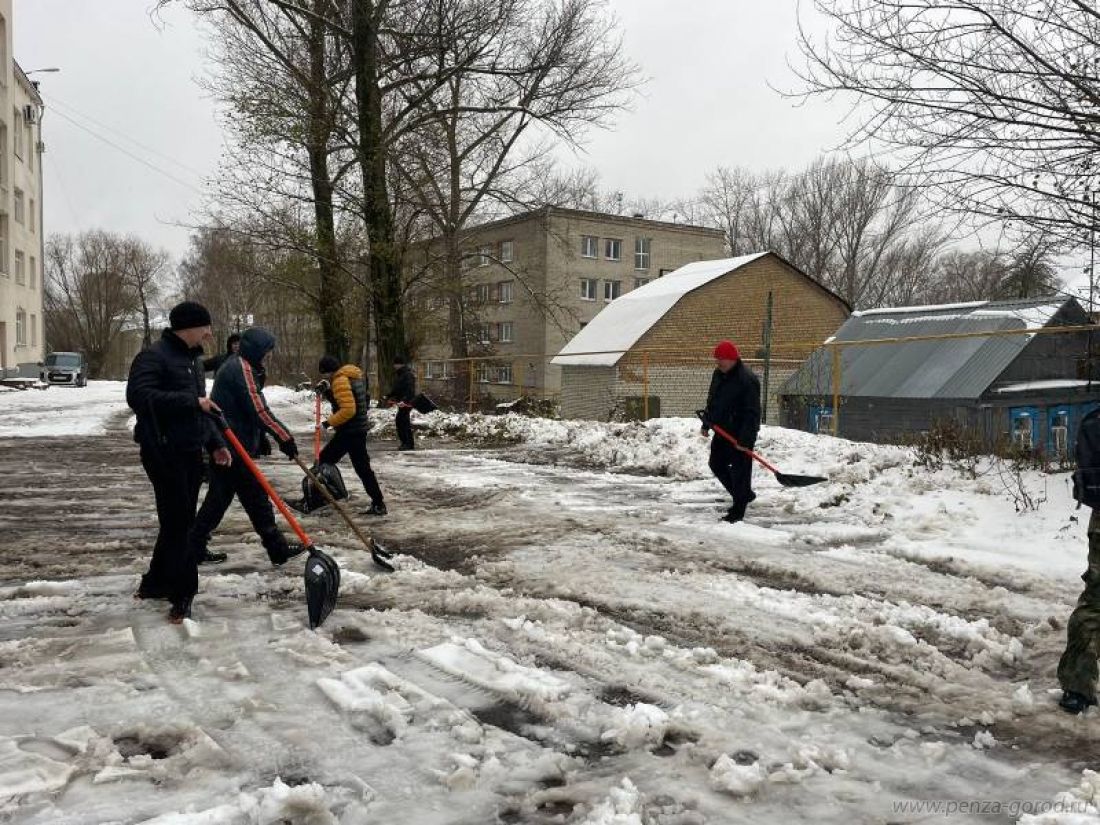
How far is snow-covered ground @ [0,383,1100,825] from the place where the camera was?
2.76 meters

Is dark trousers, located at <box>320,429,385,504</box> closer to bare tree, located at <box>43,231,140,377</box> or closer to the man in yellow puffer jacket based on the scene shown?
the man in yellow puffer jacket

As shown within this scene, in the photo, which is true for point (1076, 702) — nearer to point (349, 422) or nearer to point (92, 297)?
point (349, 422)

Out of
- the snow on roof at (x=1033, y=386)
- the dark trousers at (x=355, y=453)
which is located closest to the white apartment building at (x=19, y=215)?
the dark trousers at (x=355, y=453)

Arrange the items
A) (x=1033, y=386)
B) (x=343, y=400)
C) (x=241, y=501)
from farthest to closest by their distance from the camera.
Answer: (x=1033, y=386) → (x=343, y=400) → (x=241, y=501)

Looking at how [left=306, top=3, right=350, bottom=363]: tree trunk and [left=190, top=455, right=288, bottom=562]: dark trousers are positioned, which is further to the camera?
[left=306, top=3, right=350, bottom=363]: tree trunk

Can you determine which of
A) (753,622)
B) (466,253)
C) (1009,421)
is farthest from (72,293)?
(753,622)

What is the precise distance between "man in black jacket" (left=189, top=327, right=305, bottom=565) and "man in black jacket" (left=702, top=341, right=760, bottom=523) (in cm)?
A: 405

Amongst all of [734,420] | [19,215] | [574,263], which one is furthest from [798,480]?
[19,215]

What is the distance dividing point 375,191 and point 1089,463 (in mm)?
18059

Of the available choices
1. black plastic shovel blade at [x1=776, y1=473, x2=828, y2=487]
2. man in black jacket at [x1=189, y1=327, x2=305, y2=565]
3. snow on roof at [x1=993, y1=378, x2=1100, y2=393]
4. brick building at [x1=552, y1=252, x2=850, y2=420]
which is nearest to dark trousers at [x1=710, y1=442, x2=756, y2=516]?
black plastic shovel blade at [x1=776, y1=473, x2=828, y2=487]

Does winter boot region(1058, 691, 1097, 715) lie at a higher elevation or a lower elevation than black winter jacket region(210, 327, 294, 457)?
lower

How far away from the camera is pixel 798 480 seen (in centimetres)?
905

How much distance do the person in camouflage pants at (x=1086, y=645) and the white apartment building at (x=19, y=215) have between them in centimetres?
3844

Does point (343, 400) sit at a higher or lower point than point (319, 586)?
higher
